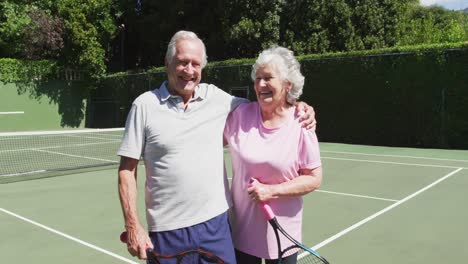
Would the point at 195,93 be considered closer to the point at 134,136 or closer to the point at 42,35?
the point at 134,136

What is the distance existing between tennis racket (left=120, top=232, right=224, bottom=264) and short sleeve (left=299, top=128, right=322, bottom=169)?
591mm

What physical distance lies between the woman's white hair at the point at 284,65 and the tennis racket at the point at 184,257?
823mm

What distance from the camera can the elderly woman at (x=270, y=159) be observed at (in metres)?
2.06

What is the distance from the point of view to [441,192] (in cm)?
718

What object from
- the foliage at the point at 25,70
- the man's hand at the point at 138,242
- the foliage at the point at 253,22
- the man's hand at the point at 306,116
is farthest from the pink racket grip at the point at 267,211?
the foliage at the point at 25,70

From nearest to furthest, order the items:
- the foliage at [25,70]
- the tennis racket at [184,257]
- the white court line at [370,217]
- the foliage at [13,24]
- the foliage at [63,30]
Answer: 1. the tennis racket at [184,257]
2. the white court line at [370,217]
3. the foliage at [25,70]
4. the foliage at [63,30]
5. the foliage at [13,24]

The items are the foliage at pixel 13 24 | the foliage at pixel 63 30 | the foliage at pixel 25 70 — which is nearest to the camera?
the foliage at pixel 25 70

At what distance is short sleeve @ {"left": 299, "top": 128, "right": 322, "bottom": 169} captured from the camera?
6.89 ft

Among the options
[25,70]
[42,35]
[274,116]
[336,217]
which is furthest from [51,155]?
[42,35]

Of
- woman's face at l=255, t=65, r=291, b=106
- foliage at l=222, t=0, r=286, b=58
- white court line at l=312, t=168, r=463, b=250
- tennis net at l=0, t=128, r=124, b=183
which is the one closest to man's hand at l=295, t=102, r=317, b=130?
woman's face at l=255, t=65, r=291, b=106

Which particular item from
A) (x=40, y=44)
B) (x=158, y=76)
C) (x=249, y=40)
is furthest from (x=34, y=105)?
(x=249, y=40)

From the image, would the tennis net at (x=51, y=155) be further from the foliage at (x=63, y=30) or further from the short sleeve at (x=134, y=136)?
the short sleeve at (x=134, y=136)

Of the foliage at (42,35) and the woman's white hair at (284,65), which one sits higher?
the foliage at (42,35)

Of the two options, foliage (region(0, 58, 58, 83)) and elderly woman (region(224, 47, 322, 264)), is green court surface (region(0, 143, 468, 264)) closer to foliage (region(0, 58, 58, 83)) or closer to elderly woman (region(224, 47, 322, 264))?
elderly woman (region(224, 47, 322, 264))
